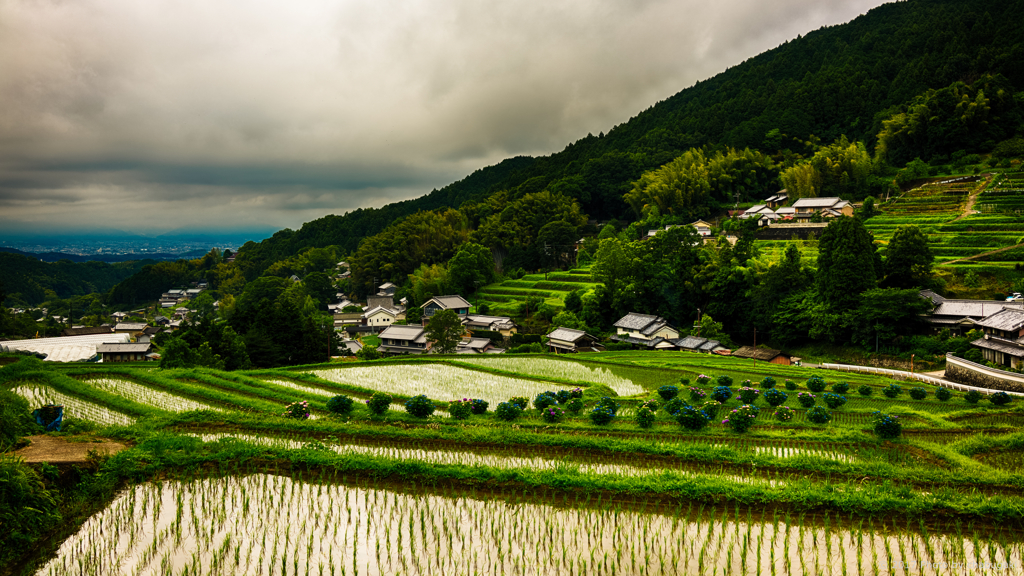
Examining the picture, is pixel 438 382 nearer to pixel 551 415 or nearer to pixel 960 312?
pixel 551 415

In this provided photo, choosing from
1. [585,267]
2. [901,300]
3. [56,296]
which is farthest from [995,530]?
[56,296]

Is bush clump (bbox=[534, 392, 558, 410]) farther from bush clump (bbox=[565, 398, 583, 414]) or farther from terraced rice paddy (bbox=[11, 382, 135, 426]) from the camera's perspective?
terraced rice paddy (bbox=[11, 382, 135, 426])

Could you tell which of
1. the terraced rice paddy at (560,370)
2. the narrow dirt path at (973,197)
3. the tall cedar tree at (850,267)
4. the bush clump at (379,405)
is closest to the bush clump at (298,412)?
the bush clump at (379,405)

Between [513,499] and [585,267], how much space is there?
141 feet

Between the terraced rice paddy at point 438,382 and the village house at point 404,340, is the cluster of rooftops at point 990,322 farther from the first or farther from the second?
the village house at point 404,340

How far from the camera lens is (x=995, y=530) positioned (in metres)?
7.02

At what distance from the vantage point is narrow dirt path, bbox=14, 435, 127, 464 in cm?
845

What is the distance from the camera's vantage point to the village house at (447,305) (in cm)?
4441

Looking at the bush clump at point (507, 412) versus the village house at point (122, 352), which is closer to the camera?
the bush clump at point (507, 412)

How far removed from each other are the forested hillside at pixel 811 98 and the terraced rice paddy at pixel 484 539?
169 ft

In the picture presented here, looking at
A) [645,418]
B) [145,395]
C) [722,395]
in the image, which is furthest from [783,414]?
[145,395]

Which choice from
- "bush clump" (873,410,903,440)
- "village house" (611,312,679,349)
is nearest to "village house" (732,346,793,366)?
"village house" (611,312,679,349)

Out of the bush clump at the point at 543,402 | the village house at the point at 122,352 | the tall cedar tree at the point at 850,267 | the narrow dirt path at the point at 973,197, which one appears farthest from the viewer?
the narrow dirt path at the point at 973,197

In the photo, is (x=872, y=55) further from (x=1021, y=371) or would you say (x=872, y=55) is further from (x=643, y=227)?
(x=1021, y=371)
